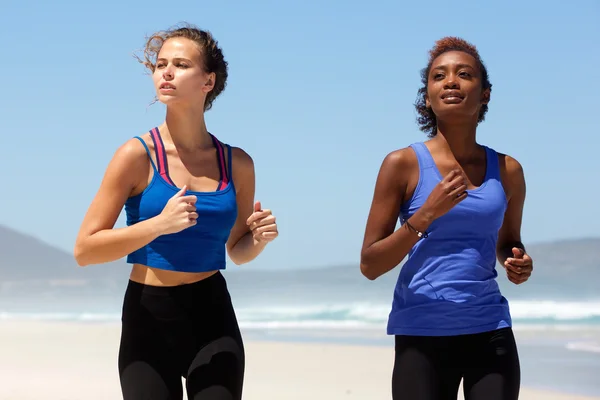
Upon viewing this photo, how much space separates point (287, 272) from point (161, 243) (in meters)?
27.8

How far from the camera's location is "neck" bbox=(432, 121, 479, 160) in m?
4.05

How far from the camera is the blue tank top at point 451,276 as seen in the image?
375 cm

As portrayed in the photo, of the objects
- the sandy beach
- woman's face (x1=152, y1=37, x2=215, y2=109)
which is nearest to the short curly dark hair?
woman's face (x1=152, y1=37, x2=215, y2=109)

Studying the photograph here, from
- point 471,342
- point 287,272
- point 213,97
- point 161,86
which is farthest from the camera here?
point 287,272

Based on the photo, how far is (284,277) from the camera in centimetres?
3072

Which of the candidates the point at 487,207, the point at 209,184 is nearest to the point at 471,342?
the point at 487,207

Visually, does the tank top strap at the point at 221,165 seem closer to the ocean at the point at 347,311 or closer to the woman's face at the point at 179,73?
the woman's face at the point at 179,73

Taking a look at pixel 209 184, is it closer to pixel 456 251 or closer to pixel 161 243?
pixel 161 243

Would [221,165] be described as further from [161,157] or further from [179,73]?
[179,73]

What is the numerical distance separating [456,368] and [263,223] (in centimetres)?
96

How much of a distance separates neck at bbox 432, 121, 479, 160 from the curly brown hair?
38.7 inches

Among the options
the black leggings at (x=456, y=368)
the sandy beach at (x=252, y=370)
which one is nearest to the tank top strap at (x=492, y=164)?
the black leggings at (x=456, y=368)

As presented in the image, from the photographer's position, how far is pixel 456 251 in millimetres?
3807

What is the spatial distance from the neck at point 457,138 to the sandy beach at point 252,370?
5.41 meters
